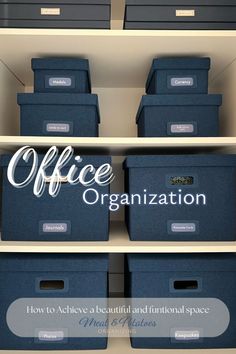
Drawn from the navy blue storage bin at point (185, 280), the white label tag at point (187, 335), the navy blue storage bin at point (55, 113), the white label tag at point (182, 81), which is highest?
the white label tag at point (182, 81)

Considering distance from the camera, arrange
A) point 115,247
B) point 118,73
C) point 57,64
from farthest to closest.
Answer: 1. point 118,73
2. point 57,64
3. point 115,247

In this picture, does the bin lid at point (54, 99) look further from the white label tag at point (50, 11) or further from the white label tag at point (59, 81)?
the white label tag at point (50, 11)

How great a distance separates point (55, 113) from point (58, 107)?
2cm

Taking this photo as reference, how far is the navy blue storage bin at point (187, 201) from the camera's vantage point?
89 centimetres

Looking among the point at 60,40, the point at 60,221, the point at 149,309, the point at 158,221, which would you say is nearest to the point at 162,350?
the point at 149,309

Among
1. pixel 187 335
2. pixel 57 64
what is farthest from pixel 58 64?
pixel 187 335

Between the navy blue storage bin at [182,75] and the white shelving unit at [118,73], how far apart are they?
0.03 metres

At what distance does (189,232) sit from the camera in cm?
89

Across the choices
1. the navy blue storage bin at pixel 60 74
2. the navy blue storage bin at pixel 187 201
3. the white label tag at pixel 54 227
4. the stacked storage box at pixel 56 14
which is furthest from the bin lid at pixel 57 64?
the white label tag at pixel 54 227

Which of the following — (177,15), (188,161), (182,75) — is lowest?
(188,161)

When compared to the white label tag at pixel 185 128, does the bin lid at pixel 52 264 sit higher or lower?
lower

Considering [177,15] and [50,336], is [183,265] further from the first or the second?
[177,15]

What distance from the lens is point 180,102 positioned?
92 cm

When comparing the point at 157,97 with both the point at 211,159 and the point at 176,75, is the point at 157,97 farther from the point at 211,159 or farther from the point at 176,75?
the point at 211,159
